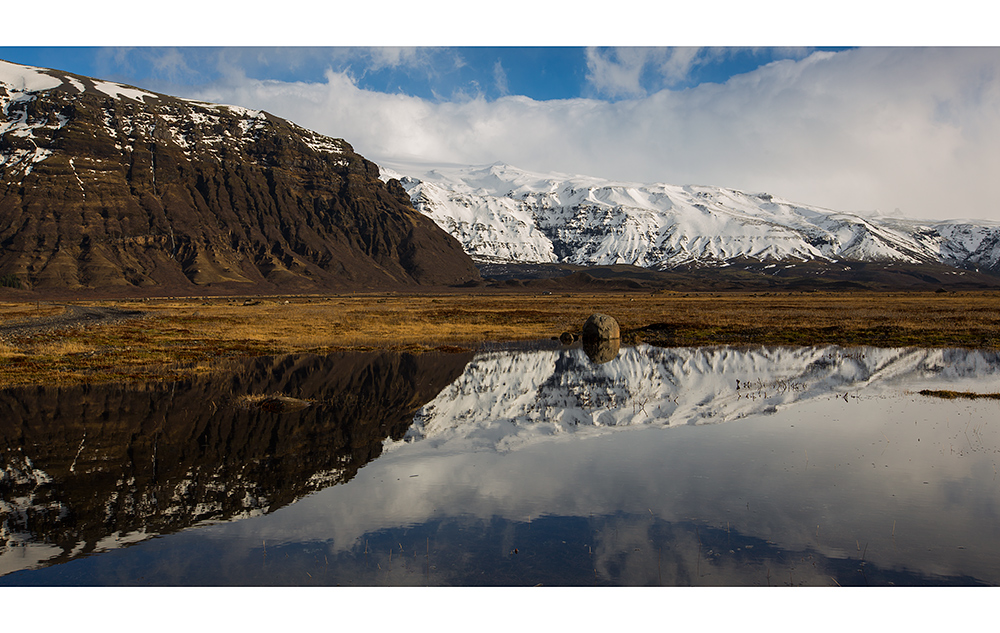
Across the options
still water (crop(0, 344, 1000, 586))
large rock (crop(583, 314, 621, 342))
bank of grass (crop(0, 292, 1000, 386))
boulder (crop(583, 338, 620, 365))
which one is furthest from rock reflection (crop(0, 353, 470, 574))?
large rock (crop(583, 314, 621, 342))

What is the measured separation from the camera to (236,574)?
988 cm

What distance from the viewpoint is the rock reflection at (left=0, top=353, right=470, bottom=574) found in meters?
11.8

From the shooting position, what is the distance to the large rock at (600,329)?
44562 mm

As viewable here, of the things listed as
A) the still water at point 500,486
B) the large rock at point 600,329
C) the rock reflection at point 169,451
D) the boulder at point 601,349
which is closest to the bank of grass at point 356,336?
the large rock at point 600,329

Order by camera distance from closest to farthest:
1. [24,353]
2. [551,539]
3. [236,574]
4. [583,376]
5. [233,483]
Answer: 1. [236,574]
2. [551,539]
3. [233,483]
4. [583,376]
5. [24,353]

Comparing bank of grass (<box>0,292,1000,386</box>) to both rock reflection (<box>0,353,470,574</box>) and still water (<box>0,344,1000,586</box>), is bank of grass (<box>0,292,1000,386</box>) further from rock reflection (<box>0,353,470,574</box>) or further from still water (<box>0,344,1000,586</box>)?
still water (<box>0,344,1000,586</box>)

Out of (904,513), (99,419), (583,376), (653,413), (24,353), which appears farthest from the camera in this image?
(24,353)

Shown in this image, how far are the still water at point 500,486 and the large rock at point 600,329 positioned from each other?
18.8 meters

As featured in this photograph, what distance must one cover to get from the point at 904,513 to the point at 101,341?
4271 centimetres

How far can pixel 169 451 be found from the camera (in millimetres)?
16359

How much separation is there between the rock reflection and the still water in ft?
0.27

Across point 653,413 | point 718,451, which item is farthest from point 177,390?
point 718,451

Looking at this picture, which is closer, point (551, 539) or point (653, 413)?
point (551, 539)

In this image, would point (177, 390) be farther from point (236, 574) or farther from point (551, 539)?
point (551, 539)
